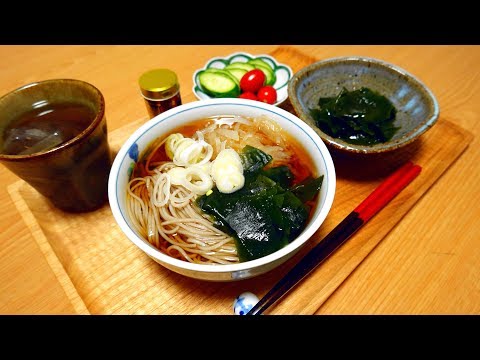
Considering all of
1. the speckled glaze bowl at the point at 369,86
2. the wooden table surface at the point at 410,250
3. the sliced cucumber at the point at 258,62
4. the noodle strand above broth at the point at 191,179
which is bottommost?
the wooden table surface at the point at 410,250

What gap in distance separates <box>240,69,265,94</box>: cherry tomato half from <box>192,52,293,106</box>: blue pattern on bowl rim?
0.15 meters

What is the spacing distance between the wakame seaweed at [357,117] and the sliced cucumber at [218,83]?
0.54 metres

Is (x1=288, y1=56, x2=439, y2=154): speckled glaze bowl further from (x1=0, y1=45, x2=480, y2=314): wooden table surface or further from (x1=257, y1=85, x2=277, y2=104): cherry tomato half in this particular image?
(x1=0, y1=45, x2=480, y2=314): wooden table surface

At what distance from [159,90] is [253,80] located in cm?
66

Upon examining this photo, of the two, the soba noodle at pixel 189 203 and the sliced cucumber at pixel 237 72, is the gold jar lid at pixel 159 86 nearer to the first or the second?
the soba noodle at pixel 189 203

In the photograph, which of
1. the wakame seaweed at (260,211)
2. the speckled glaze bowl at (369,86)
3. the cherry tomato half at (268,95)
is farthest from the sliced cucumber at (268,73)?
the wakame seaweed at (260,211)

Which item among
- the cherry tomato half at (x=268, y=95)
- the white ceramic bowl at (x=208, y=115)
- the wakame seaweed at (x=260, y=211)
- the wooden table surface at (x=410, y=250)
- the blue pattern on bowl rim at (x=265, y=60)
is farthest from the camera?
the blue pattern on bowl rim at (x=265, y=60)

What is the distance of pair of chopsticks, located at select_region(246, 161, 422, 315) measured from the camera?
1.23 m

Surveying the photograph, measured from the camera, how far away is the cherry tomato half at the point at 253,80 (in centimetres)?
209

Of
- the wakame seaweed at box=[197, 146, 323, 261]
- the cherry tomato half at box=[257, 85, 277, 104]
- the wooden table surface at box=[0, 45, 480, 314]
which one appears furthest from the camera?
the cherry tomato half at box=[257, 85, 277, 104]

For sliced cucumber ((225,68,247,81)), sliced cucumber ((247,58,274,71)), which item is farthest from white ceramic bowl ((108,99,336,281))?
sliced cucumber ((247,58,274,71))

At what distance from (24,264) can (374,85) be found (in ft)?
6.69

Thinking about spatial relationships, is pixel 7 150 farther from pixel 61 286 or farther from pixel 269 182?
pixel 269 182

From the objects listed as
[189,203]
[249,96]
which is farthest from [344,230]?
[249,96]
